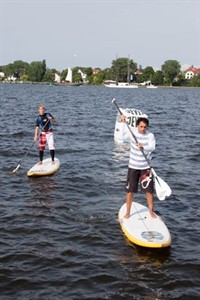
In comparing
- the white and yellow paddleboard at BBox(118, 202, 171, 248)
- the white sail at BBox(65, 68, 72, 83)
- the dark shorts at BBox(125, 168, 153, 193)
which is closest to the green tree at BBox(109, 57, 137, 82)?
the white sail at BBox(65, 68, 72, 83)

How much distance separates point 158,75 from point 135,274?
576 ft

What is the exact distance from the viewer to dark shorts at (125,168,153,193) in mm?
8867

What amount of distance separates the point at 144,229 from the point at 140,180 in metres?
1.01

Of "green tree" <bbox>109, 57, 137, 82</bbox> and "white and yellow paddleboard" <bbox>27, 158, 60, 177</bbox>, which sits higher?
"green tree" <bbox>109, 57, 137, 82</bbox>

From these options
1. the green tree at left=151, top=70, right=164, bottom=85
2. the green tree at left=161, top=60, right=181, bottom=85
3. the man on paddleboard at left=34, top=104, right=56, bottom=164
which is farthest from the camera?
the green tree at left=151, top=70, right=164, bottom=85

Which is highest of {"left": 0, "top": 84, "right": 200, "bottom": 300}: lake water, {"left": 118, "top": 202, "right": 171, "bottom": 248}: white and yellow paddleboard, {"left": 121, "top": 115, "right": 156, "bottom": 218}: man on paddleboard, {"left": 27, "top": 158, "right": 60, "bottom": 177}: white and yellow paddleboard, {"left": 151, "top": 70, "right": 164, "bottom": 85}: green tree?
{"left": 151, "top": 70, "right": 164, "bottom": 85}: green tree

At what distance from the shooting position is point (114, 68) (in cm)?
17938

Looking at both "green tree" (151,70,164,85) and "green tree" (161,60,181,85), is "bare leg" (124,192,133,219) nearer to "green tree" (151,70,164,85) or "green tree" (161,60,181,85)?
"green tree" (161,60,181,85)

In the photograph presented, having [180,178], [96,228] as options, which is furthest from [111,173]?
[96,228]

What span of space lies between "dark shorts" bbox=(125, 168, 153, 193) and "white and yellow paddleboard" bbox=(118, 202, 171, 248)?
698 millimetres

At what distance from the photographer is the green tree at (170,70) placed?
176125mm

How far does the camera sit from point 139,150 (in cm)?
888

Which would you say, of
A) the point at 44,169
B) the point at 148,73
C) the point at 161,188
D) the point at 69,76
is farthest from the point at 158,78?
the point at 161,188

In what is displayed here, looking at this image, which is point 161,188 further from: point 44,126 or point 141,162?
point 44,126
